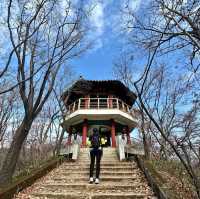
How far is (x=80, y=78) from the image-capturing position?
21781 mm

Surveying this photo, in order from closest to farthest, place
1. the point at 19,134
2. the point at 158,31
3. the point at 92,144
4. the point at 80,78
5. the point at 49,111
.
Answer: the point at 158,31
the point at 92,144
the point at 19,134
the point at 80,78
the point at 49,111

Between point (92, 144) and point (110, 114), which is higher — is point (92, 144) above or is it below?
below

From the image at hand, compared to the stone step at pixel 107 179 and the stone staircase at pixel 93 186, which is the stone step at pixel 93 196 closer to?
the stone staircase at pixel 93 186

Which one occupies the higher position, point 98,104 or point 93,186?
point 98,104

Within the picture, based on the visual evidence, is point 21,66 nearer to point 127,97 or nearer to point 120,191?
point 120,191

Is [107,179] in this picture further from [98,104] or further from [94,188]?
[98,104]

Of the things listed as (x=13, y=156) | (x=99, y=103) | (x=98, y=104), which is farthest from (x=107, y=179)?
(x=99, y=103)

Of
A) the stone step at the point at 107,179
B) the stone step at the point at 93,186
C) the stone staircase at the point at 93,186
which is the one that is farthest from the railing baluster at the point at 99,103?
the stone step at the point at 93,186

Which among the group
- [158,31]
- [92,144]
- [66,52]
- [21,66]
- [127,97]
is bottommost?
[92,144]

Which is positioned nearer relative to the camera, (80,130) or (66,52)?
(66,52)

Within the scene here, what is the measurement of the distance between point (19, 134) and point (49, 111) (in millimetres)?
16169

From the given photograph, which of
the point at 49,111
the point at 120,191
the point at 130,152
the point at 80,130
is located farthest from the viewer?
the point at 49,111

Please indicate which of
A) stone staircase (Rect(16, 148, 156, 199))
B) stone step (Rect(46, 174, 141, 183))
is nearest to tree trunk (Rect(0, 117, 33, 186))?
stone staircase (Rect(16, 148, 156, 199))

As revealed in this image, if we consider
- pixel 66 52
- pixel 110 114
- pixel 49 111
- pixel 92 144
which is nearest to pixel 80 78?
pixel 110 114
